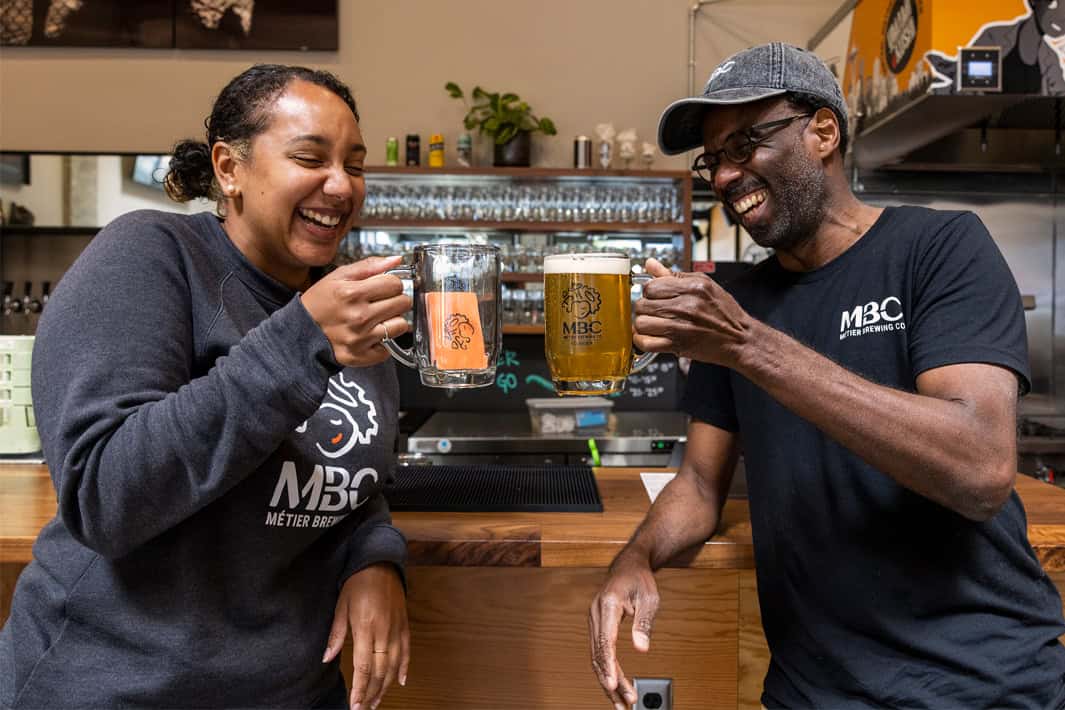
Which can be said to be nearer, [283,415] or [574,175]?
[283,415]

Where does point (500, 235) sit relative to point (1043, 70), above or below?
below

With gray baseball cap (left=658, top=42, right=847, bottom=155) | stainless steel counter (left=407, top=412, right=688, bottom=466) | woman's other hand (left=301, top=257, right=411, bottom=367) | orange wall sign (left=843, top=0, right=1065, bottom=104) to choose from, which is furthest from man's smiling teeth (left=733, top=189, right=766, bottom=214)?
stainless steel counter (left=407, top=412, right=688, bottom=466)

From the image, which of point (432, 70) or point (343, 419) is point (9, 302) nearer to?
point (432, 70)

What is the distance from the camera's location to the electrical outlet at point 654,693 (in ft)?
5.44

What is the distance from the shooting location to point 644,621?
1.22 metres

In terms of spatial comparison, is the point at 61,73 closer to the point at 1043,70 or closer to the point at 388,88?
the point at 388,88

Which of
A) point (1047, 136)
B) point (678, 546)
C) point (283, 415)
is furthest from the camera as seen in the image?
point (1047, 136)

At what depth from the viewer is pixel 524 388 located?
4.70m

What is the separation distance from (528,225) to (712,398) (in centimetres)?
274

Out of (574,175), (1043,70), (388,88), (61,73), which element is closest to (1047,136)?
(1043,70)

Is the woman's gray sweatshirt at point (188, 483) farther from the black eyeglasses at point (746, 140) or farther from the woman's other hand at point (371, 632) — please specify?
the black eyeglasses at point (746, 140)

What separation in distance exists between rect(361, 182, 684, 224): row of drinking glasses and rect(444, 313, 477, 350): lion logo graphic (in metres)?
3.19

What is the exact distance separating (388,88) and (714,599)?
381 cm

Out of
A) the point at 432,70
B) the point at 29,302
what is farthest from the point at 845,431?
the point at 29,302
